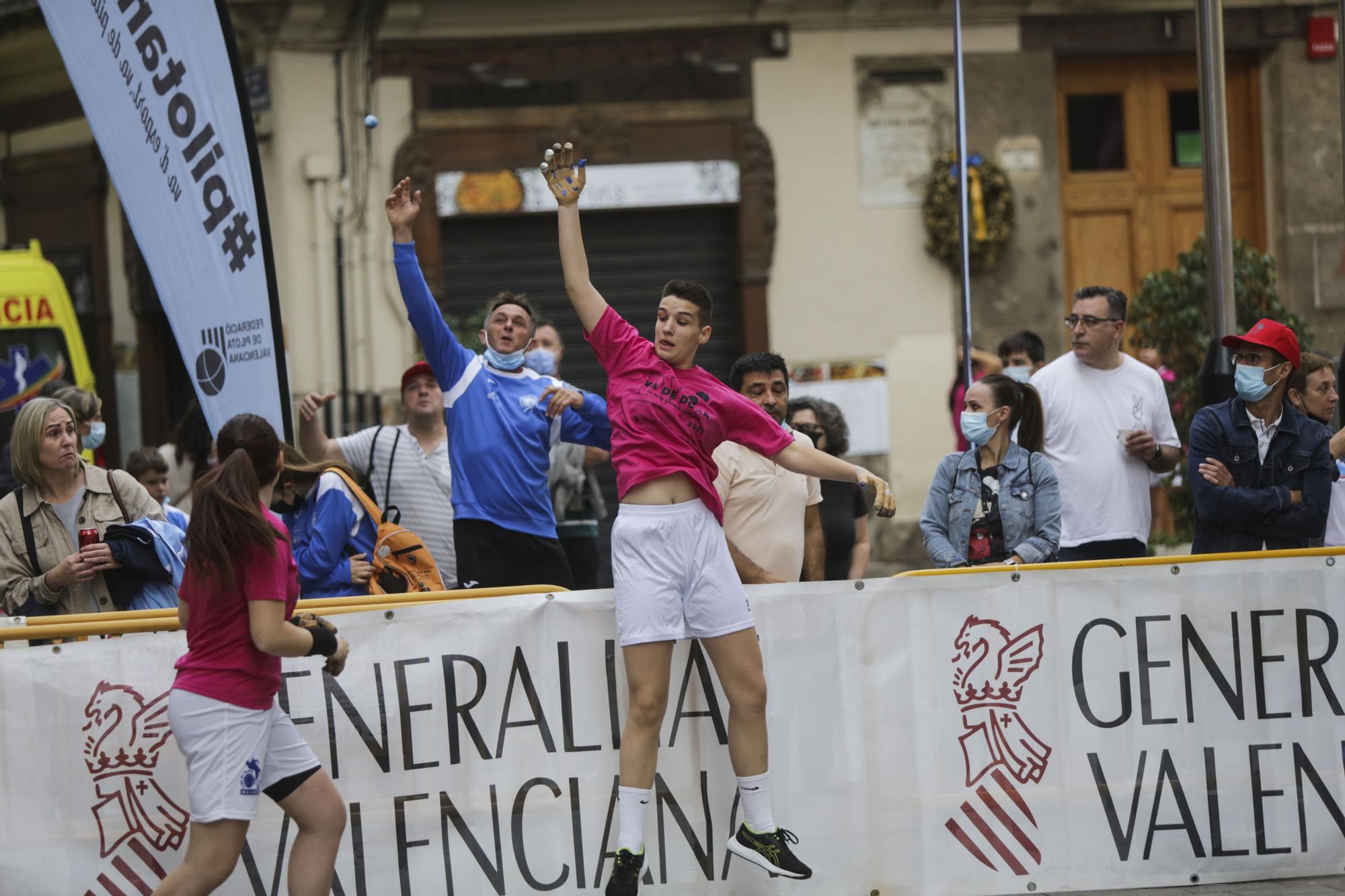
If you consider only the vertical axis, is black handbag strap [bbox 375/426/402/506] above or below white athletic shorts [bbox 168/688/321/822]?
above

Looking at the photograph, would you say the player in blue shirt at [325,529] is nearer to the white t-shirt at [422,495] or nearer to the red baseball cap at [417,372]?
the white t-shirt at [422,495]

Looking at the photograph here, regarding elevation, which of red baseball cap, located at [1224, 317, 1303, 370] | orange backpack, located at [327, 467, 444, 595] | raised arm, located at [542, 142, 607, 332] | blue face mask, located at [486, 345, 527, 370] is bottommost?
orange backpack, located at [327, 467, 444, 595]

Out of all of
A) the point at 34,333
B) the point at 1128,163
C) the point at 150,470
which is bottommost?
the point at 150,470

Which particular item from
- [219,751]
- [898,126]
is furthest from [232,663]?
[898,126]

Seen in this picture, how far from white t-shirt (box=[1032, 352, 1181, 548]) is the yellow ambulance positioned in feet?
26.4

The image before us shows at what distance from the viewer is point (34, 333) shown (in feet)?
41.0

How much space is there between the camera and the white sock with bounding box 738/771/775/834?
554cm

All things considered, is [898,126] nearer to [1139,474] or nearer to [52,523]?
[1139,474]

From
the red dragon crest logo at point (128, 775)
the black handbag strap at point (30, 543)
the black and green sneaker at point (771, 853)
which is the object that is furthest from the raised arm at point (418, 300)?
the black and green sneaker at point (771, 853)

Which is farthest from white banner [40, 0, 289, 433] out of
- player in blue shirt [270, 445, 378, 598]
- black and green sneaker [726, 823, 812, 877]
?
black and green sneaker [726, 823, 812, 877]

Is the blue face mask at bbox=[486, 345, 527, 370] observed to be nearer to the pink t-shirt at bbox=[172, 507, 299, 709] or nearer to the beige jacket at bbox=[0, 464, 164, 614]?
the beige jacket at bbox=[0, 464, 164, 614]

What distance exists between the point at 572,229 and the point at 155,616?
2075mm

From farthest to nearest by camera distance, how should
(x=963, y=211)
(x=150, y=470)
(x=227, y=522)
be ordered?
(x=150, y=470) < (x=963, y=211) < (x=227, y=522)

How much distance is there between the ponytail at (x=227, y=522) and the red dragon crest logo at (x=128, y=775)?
116cm
